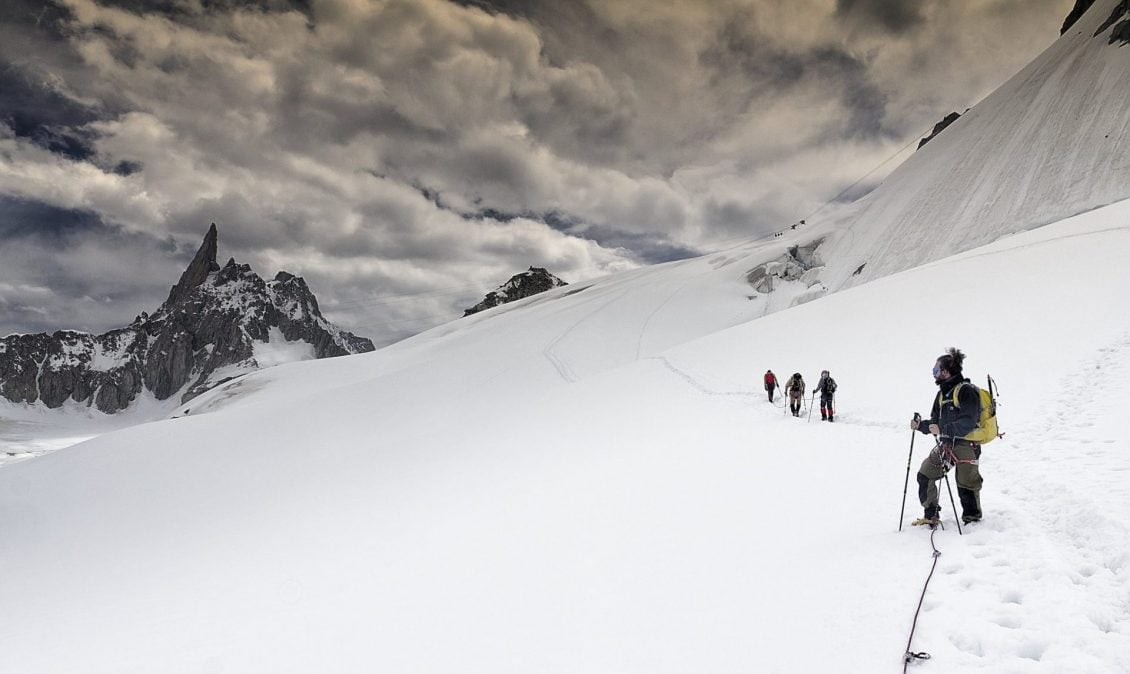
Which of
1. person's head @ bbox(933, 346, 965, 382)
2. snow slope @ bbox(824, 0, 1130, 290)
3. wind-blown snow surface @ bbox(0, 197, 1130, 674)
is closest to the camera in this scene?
wind-blown snow surface @ bbox(0, 197, 1130, 674)

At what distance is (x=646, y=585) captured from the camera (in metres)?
7.30

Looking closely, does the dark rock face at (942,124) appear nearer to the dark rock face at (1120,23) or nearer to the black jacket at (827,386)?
the dark rock face at (1120,23)

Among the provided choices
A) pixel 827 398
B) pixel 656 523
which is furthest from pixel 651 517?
pixel 827 398

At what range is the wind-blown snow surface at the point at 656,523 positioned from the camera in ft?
18.1

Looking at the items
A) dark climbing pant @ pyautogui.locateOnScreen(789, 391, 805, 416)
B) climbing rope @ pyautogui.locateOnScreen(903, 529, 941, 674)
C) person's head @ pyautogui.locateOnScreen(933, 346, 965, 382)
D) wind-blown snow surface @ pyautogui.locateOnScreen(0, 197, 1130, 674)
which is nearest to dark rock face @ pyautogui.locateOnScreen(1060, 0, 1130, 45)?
wind-blown snow surface @ pyautogui.locateOnScreen(0, 197, 1130, 674)

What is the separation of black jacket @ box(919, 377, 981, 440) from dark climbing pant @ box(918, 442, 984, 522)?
20 cm

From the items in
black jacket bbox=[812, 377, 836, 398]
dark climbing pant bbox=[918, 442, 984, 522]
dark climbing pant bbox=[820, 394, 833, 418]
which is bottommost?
dark climbing pant bbox=[918, 442, 984, 522]

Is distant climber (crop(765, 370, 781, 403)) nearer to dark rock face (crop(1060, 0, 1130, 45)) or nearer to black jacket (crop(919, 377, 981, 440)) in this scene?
black jacket (crop(919, 377, 981, 440))

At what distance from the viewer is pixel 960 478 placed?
6.84m

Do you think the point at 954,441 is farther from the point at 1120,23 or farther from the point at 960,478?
the point at 1120,23

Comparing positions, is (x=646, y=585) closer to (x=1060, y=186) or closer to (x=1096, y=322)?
(x=1096, y=322)

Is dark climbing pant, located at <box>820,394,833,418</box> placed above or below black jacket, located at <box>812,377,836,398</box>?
below

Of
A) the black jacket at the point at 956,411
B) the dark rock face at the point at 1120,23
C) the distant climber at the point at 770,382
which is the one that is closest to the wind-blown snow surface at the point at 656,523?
the distant climber at the point at 770,382

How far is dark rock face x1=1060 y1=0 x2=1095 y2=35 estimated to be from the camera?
7350cm
